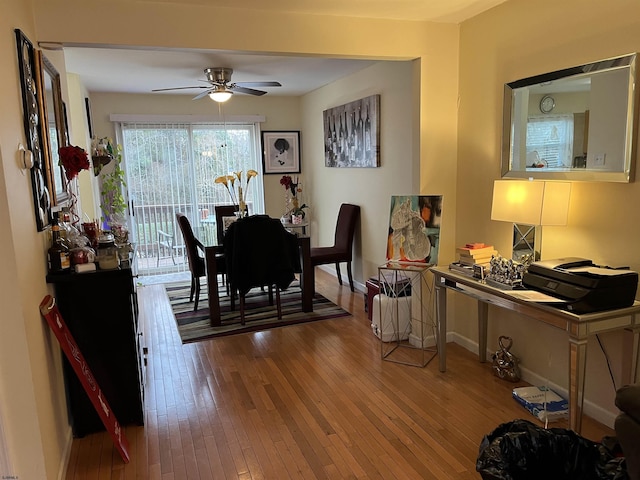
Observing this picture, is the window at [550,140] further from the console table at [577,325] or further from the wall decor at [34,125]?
the wall decor at [34,125]

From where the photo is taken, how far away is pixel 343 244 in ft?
17.4

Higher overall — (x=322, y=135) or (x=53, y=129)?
(x=322, y=135)

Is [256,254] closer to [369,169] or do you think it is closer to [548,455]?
[369,169]

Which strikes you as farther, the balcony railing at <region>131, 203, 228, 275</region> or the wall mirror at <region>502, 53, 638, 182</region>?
the balcony railing at <region>131, 203, 228, 275</region>

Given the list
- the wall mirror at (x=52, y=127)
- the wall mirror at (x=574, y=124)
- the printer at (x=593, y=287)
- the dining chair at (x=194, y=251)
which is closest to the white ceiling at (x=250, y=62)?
the wall mirror at (x=52, y=127)

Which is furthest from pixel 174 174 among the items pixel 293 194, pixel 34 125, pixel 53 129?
pixel 34 125

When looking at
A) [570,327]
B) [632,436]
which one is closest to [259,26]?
[570,327]

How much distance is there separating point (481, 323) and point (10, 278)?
281 cm

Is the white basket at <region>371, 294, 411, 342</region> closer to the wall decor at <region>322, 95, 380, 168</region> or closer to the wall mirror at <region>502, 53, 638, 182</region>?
the wall mirror at <region>502, 53, 638, 182</region>

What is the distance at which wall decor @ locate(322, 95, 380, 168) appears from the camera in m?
4.73

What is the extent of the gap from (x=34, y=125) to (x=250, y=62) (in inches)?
94.2

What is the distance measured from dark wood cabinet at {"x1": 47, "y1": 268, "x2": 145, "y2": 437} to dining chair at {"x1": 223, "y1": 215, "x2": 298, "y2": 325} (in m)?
1.55

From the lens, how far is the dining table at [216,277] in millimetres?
4316

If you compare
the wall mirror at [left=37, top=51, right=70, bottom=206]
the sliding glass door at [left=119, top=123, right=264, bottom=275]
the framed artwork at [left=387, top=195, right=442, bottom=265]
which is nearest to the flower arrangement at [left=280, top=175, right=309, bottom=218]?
the sliding glass door at [left=119, top=123, right=264, bottom=275]
